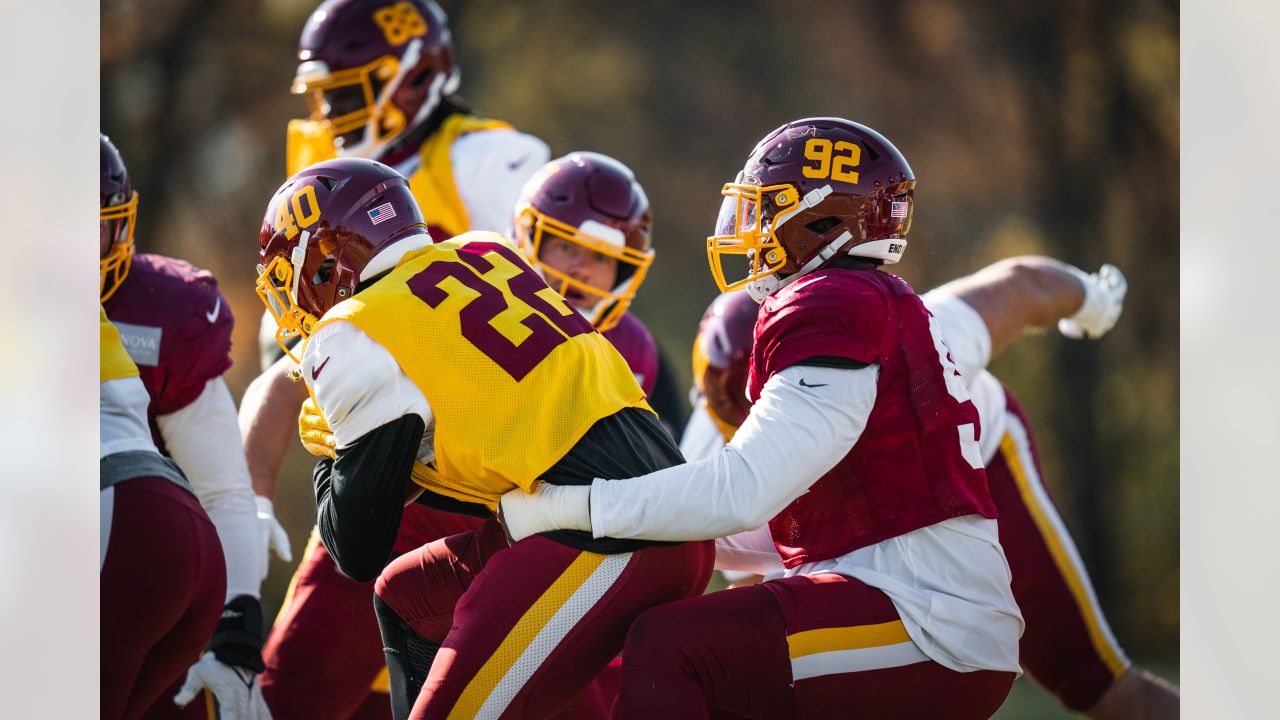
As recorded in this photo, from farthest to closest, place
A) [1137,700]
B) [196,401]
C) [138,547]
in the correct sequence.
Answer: [1137,700]
[196,401]
[138,547]

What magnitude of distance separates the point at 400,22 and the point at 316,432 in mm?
2294

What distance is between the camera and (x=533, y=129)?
6.39 metres

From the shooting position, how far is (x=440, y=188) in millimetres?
4285

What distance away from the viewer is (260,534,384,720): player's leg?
3.35 meters

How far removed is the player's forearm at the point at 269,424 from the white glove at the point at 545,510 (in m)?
1.65

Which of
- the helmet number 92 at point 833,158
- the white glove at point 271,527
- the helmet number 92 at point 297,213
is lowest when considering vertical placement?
the white glove at point 271,527

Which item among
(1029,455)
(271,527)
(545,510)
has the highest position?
(545,510)

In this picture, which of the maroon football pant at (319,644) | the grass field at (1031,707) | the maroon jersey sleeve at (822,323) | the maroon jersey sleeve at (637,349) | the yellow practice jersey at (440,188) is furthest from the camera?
the grass field at (1031,707)

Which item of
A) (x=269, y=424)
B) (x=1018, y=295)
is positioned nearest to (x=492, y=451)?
(x=269, y=424)

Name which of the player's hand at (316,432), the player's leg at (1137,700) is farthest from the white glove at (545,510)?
the player's leg at (1137,700)

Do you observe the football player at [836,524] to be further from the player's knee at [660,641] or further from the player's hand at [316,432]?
the player's hand at [316,432]

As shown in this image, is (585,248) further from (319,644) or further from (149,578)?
(149,578)

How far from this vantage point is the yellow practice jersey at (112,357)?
2869 mm
